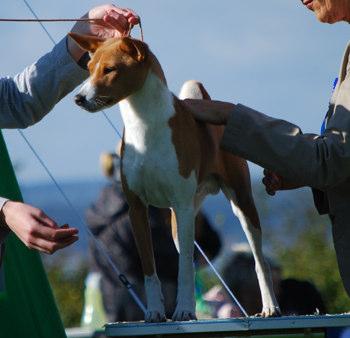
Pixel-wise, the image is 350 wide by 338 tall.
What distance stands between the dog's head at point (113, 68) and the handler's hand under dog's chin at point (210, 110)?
122 millimetres

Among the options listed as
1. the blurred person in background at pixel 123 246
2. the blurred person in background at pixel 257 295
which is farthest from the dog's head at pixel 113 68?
the blurred person in background at pixel 123 246

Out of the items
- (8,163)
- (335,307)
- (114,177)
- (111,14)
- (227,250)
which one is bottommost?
(335,307)

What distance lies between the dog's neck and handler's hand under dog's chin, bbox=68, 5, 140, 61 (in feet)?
0.35

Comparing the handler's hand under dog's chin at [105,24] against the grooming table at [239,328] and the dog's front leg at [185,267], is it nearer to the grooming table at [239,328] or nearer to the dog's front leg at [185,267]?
the dog's front leg at [185,267]

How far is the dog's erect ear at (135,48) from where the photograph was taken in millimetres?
2545

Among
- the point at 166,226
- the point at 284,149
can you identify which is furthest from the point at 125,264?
the point at 284,149

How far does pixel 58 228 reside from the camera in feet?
6.21

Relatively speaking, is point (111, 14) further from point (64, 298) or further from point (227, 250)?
point (64, 298)

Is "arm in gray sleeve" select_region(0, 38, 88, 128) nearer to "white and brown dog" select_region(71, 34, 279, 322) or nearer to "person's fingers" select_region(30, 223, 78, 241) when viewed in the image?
"white and brown dog" select_region(71, 34, 279, 322)

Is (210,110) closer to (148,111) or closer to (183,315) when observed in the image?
(148,111)

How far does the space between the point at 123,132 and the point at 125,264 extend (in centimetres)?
271

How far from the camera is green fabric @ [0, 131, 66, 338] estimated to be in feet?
8.96

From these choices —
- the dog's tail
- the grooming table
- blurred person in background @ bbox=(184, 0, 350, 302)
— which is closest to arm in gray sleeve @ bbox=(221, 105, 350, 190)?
blurred person in background @ bbox=(184, 0, 350, 302)

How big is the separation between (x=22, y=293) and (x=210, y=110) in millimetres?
719
